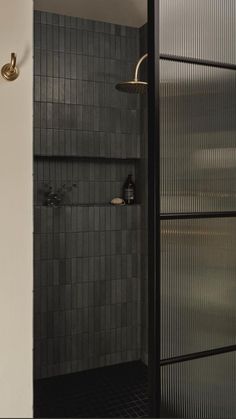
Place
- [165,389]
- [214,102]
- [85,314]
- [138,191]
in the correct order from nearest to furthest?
[165,389] → [214,102] → [85,314] → [138,191]

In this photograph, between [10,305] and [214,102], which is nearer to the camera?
[10,305]

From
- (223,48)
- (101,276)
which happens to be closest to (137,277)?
(101,276)

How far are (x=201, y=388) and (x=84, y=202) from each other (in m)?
1.99

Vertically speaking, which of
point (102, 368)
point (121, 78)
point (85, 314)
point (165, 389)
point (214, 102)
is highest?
point (121, 78)

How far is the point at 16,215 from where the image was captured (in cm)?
134

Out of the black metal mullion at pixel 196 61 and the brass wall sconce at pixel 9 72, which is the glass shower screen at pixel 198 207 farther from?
the brass wall sconce at pixel 9 72

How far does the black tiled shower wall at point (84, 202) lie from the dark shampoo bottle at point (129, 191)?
69 mm

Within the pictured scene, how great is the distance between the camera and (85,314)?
313cm

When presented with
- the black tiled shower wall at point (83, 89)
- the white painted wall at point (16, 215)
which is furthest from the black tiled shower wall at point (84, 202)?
the white painted wall at point (16, 215)

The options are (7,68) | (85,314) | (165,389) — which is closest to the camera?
(7,68)

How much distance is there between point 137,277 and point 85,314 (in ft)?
1.66

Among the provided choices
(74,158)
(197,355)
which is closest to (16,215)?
(197,355)

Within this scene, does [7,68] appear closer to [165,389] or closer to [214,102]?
[214,102]

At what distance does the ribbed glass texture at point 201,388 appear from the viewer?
1.45m
